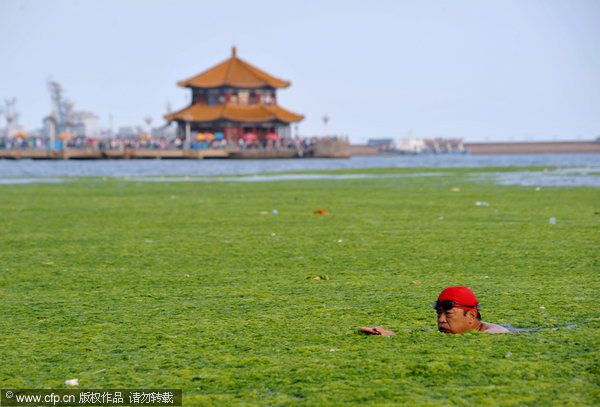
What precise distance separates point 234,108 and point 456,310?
313ft

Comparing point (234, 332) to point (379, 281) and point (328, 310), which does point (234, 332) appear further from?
point (379, 281)

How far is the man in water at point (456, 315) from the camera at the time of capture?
4.25 meters

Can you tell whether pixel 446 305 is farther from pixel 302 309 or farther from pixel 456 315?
A: pixel 302 309

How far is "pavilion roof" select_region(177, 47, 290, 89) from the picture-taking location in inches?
3866

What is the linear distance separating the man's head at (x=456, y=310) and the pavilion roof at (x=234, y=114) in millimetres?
92513

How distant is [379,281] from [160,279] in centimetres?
190

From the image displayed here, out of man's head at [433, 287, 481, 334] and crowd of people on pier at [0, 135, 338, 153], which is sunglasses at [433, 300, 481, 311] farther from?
crowd of people on pier at [0, 135, 338, 153]

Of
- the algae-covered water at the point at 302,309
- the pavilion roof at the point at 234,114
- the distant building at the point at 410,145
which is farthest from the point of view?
the distant building at the point at 410,145

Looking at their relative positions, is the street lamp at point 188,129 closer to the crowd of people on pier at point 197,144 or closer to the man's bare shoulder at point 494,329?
the crowd of people on pier at point 197,144

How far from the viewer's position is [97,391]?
3.34 m

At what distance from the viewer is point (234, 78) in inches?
3925

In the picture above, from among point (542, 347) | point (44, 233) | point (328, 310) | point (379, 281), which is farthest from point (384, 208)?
point (542, 347)

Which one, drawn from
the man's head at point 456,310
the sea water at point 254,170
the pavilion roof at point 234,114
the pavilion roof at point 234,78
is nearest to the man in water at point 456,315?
the man's head at point 456,310

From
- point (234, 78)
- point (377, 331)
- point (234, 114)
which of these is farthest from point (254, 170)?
point (234, 78)
